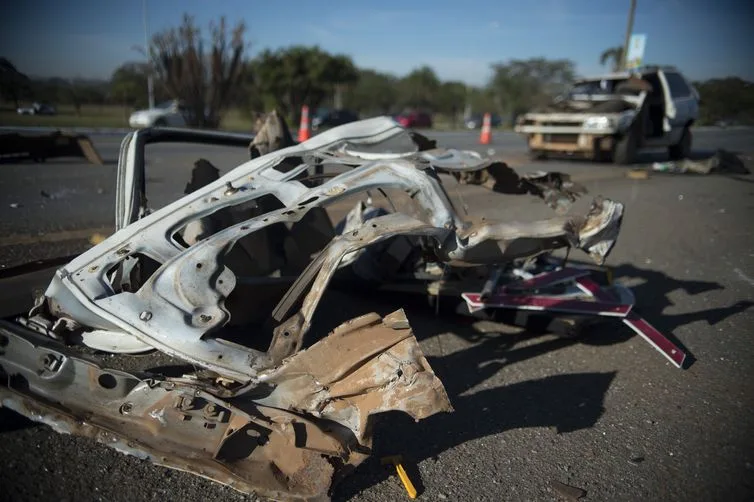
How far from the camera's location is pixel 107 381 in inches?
81.7

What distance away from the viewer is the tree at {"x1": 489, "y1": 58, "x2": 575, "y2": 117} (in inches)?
2253

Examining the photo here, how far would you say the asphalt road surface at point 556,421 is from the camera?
2137mm

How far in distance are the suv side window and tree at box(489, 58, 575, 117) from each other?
128 ft

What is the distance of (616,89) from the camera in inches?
511

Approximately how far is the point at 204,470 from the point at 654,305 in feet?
12.5

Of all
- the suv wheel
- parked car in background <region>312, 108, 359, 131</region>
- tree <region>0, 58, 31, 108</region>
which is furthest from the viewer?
parked car in background <region>312, 108, 359, 131</region>

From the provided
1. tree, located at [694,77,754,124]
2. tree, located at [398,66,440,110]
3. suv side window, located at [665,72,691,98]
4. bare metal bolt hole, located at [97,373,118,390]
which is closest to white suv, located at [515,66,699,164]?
suv side window, located at [665,72,691,98]

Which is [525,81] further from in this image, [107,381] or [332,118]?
[107,381]

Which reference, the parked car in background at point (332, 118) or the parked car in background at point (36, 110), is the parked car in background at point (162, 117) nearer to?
the parked car in background at point (332, 118)

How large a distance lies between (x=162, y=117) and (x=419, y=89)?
139 feet

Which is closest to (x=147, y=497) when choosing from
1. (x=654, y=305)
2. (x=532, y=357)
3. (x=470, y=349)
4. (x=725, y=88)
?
(x=470, y=349)

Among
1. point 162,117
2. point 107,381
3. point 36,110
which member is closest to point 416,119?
point 162,117

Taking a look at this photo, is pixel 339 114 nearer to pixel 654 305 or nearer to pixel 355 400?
pixel 654 305

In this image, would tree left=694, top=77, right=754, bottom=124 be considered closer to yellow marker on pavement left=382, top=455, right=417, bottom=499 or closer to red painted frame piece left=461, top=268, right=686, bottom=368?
red painted frame piece left=461, top=268, right=686, bottom=368
